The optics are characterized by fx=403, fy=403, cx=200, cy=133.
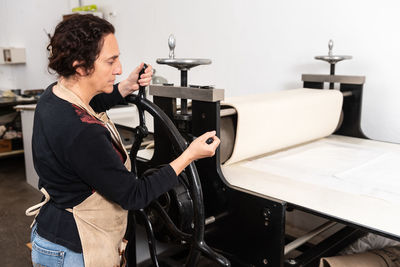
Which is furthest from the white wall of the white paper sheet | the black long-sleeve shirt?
the black long-sleeve shirt

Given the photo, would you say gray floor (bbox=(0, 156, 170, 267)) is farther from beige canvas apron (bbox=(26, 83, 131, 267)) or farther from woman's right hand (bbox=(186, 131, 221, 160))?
woman's right hand (bbox=(186, 131, 221, 160))

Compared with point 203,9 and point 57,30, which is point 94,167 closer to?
point 57,30

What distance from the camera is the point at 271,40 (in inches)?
98.6

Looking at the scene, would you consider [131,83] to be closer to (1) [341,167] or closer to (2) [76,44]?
(2) [76,44]

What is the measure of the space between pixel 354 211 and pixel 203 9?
2179 millimetres

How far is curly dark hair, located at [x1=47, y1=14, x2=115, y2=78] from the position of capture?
102 cm

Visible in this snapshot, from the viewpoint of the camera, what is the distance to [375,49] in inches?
80.4

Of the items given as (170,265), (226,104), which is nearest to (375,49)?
(226,104)

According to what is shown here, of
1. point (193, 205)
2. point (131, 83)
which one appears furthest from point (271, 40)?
point (193, 205)

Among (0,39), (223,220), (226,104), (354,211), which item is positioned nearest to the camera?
(354,211)

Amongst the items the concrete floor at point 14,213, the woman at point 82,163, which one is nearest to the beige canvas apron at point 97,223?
the woman at point 82,163

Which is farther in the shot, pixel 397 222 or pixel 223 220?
pixel 223 220

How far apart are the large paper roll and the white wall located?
321 mm

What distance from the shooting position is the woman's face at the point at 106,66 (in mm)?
1058
